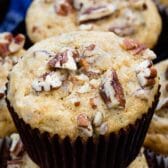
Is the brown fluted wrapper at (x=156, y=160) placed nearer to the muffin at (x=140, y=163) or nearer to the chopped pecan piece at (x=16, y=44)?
the muffin at (x=140, y=163)

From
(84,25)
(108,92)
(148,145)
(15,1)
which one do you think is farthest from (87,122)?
(15,1)

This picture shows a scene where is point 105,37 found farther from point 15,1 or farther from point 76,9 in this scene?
point 15,1

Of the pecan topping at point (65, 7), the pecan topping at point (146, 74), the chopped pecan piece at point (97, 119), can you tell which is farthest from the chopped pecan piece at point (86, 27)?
the chopped pecan piece at point (97, 119)

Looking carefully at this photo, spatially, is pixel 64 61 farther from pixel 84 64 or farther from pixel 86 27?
pixel 86 27

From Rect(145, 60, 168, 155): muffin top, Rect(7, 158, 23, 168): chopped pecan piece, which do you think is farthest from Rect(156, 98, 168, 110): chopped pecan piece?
Rect(7, 158, 23, 168): chopped pecan piece

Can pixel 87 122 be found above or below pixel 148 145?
above

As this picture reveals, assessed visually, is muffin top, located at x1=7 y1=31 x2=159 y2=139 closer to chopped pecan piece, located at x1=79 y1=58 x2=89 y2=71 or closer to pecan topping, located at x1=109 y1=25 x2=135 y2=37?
chopped pecan piece, located at x1=79 y1=58 x2=89 y2=71
